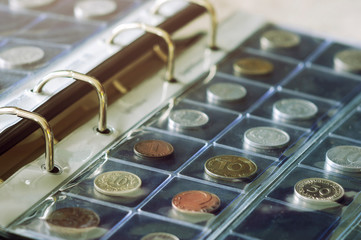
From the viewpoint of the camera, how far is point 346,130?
1.13 meters

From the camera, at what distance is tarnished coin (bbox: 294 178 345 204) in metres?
0.96

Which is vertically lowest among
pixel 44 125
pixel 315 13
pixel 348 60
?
pixel 315 13

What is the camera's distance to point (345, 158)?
1043 millimetres

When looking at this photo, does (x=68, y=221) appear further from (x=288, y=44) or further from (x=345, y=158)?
(x=288, y=44)

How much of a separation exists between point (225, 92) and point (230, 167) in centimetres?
23

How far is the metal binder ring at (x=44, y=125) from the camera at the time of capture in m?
0.96

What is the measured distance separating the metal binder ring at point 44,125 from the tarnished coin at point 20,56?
0.79 feet

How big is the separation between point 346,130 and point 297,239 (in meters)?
0.29

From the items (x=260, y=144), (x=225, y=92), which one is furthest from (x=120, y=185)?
(x=225, y=92)

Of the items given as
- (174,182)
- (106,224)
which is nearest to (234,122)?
(174,182)

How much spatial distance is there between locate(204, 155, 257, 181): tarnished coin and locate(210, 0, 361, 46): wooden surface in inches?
29.7

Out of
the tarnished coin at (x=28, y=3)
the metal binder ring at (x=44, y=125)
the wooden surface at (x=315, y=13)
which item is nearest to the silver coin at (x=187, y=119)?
the metal binder ring at (x=44, y=125)

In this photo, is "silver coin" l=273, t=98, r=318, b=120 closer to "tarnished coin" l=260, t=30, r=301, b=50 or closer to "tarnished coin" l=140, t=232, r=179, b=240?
"tarnished coin" l=260, t=30, r=301, b=50

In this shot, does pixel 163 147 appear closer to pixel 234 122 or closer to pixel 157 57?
pixel 234 122
